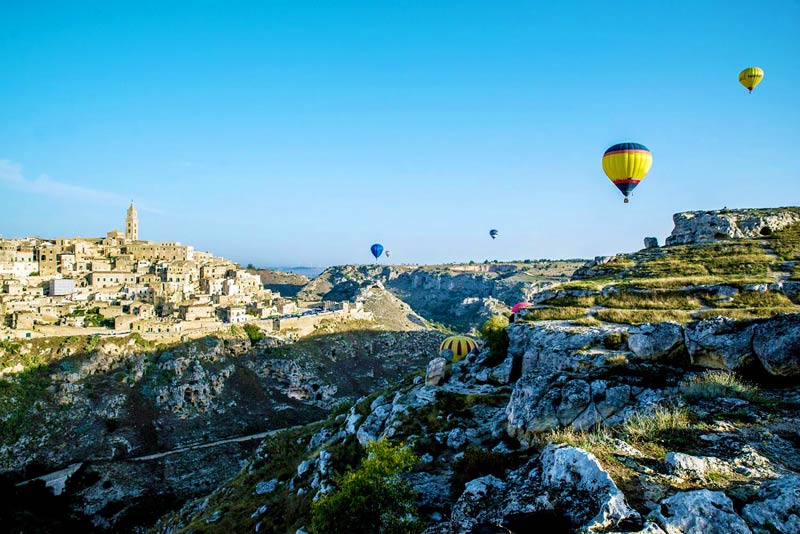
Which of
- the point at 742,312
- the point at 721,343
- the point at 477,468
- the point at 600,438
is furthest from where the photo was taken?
the point at 742,312

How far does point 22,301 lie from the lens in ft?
172

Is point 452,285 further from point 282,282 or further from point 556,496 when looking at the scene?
point 556,496

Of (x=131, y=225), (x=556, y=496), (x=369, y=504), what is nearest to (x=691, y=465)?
(x=556, y=496)

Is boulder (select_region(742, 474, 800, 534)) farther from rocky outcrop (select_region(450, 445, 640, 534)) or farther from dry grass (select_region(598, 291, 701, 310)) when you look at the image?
dry grass (select_region(598, 291, 701, 310))

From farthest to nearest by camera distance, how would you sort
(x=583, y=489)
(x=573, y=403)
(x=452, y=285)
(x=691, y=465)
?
1. (x=452, y=285)
2. (x=573, y=403)
3. (x=691, y=465)
4. (x=583, y=489)

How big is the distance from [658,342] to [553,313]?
8.40 metres

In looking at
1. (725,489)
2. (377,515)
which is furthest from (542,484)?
(377,515)

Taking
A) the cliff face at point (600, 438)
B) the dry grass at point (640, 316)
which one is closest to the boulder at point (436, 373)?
the cliff face at point (600, 438)

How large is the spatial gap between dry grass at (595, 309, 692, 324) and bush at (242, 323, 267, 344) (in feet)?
161

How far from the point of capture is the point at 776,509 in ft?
18.5

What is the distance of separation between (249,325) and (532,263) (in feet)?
439

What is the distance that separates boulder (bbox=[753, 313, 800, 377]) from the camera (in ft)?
35.3

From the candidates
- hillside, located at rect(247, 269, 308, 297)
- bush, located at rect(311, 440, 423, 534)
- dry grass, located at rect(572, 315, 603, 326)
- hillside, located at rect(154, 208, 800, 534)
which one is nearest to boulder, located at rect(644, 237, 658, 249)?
hillside, located at rect(154, 208, 800, 534)

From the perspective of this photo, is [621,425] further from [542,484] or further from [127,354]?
[127,354]
